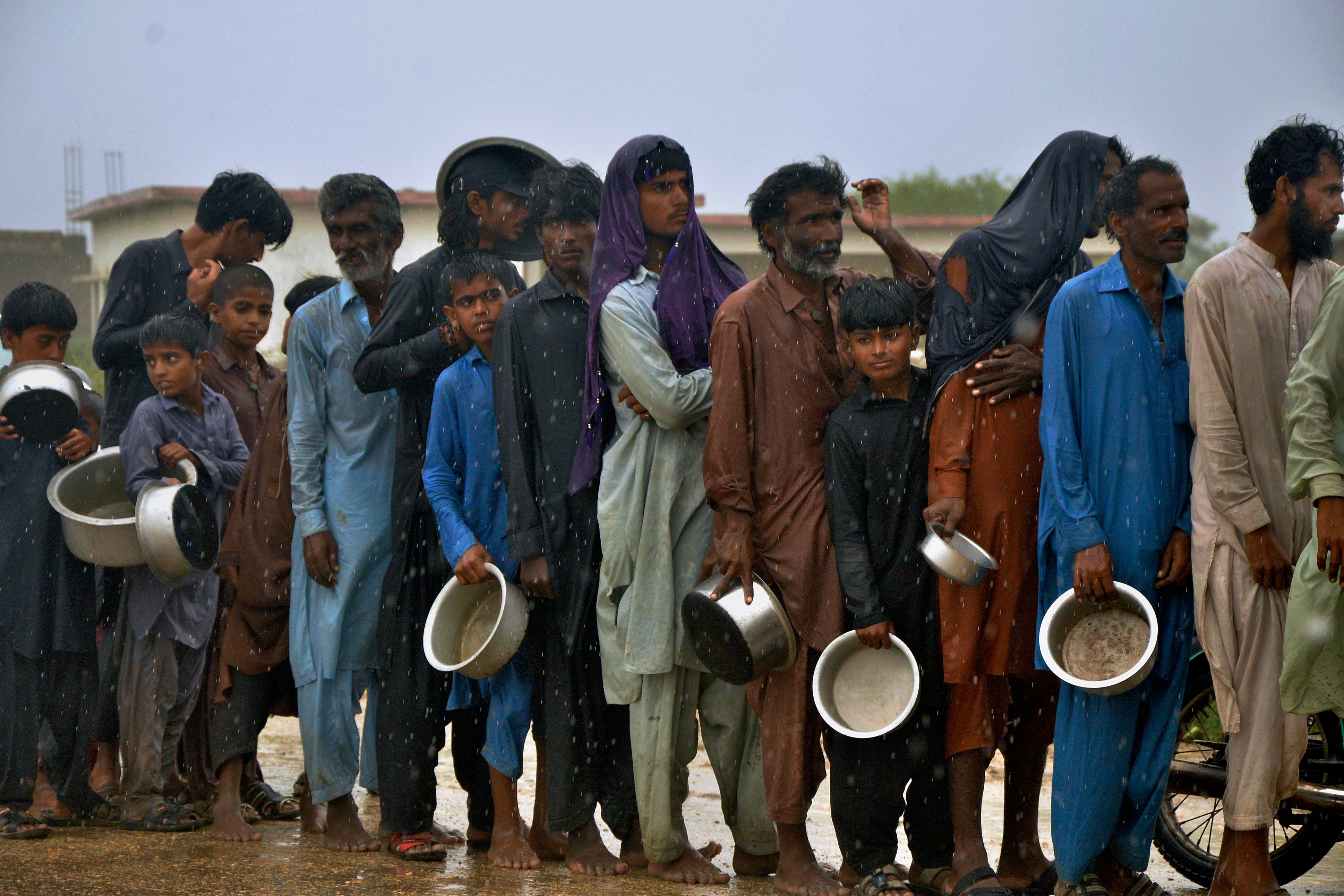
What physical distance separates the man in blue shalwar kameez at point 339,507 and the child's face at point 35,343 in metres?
1.21

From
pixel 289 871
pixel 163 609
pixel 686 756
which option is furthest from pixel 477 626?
pixel 163 609

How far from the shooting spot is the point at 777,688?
182 inches

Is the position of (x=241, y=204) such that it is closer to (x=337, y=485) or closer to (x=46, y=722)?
(x=337, y=485)

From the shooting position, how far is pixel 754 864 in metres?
4.89

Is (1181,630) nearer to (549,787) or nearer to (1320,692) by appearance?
(1320,692)

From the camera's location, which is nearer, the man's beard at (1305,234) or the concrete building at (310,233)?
the man's beard at (1305,234)

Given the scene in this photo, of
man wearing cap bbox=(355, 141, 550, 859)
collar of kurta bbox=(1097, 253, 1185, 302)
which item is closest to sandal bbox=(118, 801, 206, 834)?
man wearing cap bbox=(355, 141, 550, 859)

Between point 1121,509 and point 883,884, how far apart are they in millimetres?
1339

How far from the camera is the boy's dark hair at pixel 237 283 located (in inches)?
249

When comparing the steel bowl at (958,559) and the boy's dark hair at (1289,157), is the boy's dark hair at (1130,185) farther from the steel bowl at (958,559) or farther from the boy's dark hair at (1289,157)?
the steel bowl at (958,559)

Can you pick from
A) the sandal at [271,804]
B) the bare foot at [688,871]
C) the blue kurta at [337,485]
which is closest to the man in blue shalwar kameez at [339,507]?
the blue kurta at [337,485]

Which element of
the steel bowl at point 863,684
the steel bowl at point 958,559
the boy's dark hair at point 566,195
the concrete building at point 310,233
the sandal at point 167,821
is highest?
the concrete building at point 310,233

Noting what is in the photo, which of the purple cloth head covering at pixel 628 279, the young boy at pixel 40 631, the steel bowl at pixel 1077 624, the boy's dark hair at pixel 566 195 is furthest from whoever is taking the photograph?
the young boy at pixel 40 631

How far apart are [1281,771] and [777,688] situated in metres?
1.50
